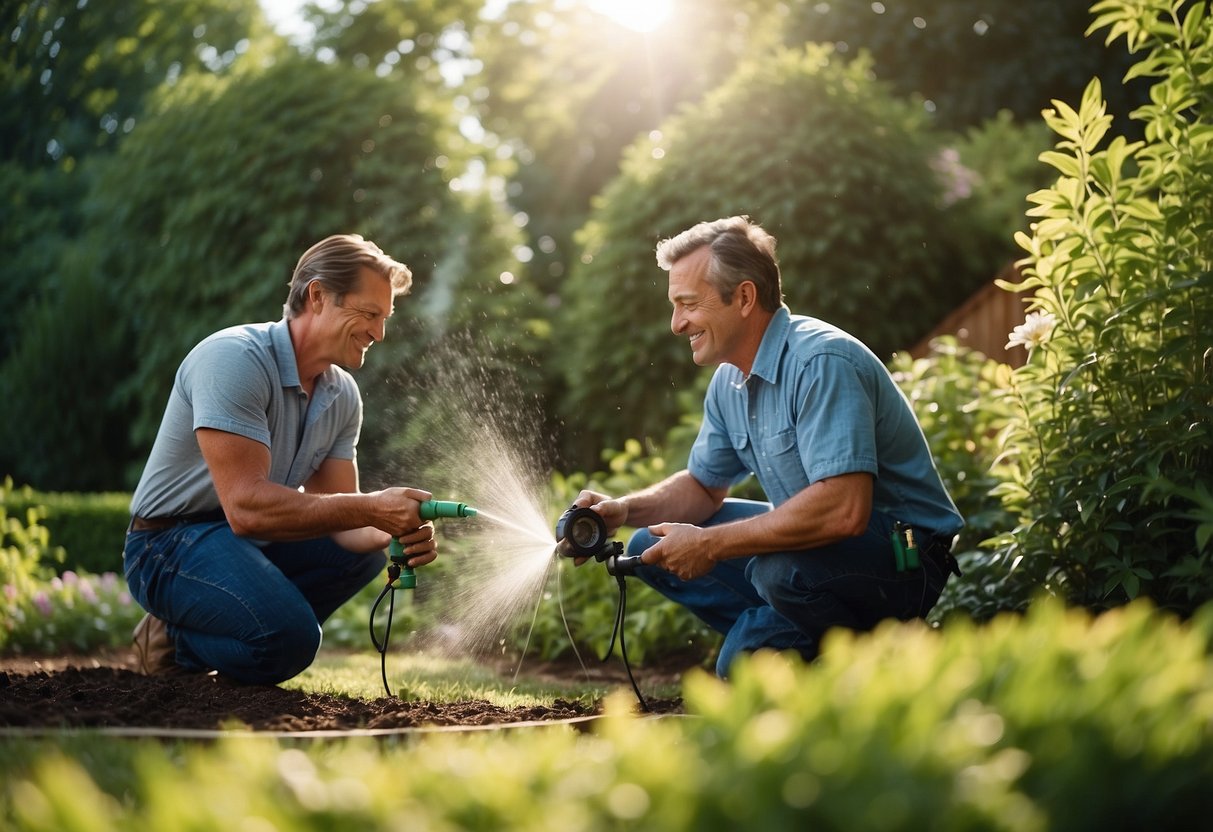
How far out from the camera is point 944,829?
136 centimetres

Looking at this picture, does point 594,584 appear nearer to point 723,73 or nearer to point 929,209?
point 929,209

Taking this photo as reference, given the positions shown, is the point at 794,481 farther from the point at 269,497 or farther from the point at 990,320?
the point at 990,320

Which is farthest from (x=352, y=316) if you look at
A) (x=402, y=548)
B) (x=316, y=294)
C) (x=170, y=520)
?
(x=170, y=520)

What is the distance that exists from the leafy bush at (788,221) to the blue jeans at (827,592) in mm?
4650

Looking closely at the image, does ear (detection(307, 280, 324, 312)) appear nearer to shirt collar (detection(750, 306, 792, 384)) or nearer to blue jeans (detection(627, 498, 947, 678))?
shirt collar (detection(750, 306, 792, 384))

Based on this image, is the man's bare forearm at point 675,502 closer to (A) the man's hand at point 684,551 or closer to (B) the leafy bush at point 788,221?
(A) the man's hand at point 684,551

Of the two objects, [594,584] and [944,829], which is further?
[594,584]

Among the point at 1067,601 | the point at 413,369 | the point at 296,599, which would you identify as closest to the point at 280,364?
the point at 296,599

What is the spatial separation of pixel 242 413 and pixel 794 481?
1.76 metres

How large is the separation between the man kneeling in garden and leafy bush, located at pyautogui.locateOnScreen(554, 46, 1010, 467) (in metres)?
4.38

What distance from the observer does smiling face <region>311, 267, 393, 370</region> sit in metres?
4.02

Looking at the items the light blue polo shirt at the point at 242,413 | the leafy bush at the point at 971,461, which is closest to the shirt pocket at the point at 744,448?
the leafy bush at the point at 971,461

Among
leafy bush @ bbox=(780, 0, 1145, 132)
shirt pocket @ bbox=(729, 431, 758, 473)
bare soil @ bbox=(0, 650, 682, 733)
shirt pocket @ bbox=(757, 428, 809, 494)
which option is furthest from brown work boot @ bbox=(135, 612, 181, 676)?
leafy bush @ bbox=(780, 0, 1145, 132)

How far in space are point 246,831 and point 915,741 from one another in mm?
806
